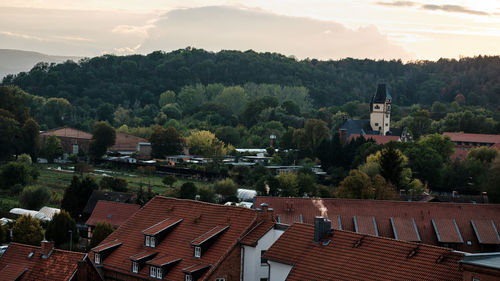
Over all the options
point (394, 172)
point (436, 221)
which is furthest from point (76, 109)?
point (436, 221)

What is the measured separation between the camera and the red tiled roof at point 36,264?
33.1 metres

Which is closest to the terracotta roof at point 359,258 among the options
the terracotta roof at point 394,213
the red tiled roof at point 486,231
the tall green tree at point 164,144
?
the terracotta roof at point 394,213

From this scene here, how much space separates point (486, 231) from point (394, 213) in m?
5.32

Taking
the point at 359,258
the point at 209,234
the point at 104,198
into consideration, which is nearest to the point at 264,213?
the point at 209,234

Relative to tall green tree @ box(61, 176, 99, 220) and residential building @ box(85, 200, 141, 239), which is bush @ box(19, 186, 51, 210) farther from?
residential building @ box(85, 200, 141, 239)

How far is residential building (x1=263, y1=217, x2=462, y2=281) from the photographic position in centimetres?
2647

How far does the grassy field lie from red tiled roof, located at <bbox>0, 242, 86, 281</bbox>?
25981 millimetres

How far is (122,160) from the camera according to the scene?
356 feet

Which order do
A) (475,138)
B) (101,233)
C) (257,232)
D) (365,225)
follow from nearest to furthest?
(257,232), (365,225), (101,233), (475,138)

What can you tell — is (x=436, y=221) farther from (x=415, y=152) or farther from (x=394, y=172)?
(x=415, y=152)

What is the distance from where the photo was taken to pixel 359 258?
28297 mm

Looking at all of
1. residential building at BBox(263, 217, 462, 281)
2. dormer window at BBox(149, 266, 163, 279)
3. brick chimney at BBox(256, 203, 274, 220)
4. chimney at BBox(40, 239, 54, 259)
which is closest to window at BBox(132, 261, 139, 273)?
dormer window at BBox(149, 266, 163, 279)

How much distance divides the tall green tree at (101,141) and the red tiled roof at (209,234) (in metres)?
80.0

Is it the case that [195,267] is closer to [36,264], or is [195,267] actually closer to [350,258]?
[350,258]
